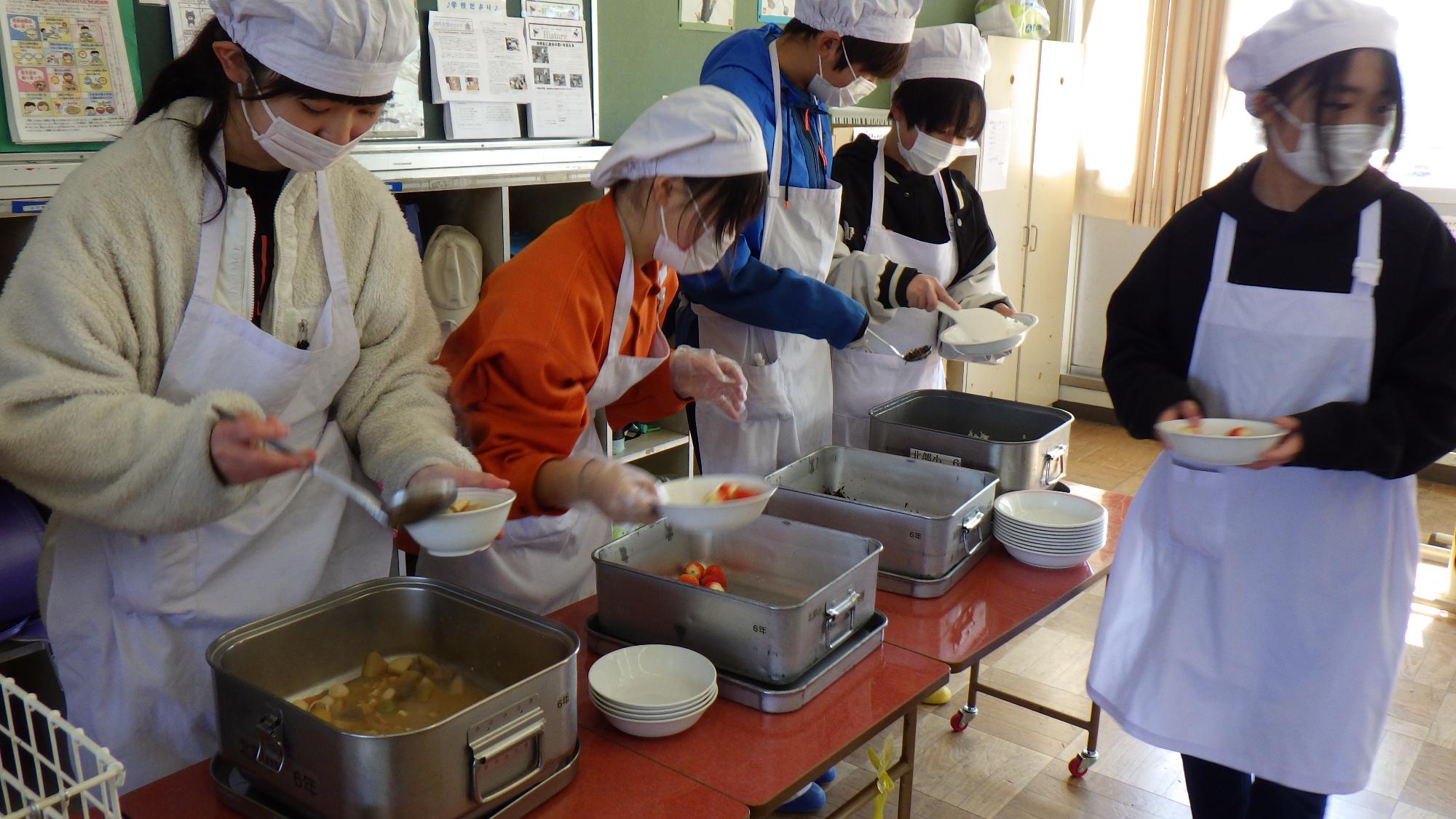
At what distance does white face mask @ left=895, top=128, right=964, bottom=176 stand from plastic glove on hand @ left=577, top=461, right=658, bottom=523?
1329 millimetres

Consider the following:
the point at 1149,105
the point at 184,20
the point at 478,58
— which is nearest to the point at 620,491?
the point at 184,20

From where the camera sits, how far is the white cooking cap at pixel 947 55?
2.39 m

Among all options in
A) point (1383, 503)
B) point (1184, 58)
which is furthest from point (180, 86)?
point (1184, 58)

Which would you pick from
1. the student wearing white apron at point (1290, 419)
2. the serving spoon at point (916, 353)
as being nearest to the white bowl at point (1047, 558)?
the student wearing white apron at point (1290, 419)

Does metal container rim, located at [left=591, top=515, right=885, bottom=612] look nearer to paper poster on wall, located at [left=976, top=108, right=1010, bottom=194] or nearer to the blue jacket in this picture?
the blue jacket

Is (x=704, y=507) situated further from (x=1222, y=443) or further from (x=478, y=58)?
(x=478, y=58)

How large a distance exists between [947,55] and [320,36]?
1553 millimetres

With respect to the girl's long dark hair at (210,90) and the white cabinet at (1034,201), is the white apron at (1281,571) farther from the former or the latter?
the white cabinet at (1034,201)

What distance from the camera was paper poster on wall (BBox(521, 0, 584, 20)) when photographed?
3.02 m

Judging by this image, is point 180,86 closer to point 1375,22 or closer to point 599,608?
point 599,608

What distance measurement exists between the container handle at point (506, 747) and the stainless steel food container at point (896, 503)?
74 centimetres

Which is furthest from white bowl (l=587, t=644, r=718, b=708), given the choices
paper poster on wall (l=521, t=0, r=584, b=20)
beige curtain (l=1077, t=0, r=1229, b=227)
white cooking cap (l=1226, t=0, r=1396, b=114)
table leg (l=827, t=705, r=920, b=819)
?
beige curtain (l=1077, t=0, r=1229, b=227)

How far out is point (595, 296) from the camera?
1623mm

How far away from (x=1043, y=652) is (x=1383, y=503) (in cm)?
181
